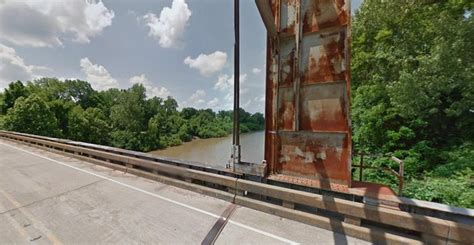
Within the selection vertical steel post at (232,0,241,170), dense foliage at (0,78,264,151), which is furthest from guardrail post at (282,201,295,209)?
dense foliage at (0,78,264,151)

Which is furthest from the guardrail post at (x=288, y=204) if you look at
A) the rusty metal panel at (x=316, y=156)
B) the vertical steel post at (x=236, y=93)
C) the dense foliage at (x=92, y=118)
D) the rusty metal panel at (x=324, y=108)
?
the dense foliage at (x=92, y=118)

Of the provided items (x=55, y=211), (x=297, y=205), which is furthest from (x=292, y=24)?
(x=55, y=211)

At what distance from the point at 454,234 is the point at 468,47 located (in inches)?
330

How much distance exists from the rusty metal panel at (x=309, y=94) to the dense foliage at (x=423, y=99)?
158 inches

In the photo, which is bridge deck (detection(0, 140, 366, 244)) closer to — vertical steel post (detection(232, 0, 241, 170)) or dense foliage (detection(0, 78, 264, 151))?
vertical steel post (detection(232, 0, 241, 170))

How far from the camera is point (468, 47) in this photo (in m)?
7.48

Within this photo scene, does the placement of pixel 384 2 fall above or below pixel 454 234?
above

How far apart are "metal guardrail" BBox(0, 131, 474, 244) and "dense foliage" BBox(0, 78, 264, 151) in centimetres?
2021

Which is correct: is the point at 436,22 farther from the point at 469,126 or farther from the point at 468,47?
the point at 469,126

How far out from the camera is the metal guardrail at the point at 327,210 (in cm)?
270

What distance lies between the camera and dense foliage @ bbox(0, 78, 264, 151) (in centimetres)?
3033

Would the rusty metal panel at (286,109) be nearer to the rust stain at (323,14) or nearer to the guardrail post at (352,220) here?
the rust stain at (323,14)

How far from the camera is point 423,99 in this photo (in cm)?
878

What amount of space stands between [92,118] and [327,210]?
1963 inches
